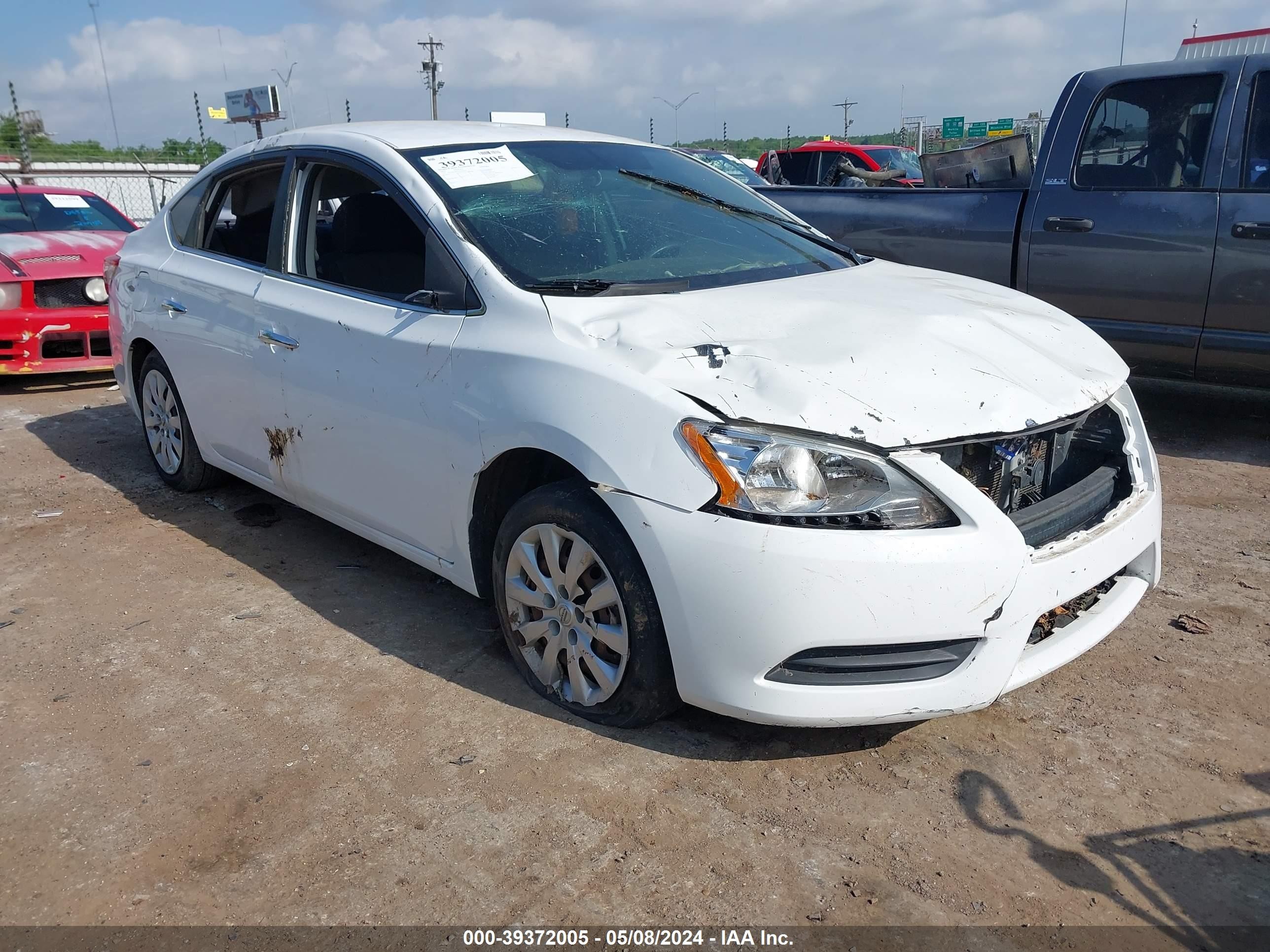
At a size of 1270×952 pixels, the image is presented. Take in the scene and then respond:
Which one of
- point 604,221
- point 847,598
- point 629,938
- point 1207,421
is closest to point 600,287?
point 604,221

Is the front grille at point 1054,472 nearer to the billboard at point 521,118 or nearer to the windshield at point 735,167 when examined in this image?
the billboard at point 521,118

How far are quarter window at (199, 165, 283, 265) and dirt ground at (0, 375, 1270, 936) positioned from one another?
4.68 ft

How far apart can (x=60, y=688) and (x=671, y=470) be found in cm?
222

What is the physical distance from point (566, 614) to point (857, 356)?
1080mm

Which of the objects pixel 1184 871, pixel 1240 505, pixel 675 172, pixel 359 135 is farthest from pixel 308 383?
pixel 1240 505

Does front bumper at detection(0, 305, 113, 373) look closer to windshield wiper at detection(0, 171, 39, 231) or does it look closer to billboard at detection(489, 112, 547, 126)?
windshield wiper at detection(0, 171, 39, 231)

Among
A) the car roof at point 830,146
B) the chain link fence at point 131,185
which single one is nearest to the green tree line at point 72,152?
the chain link fence at point 131,185

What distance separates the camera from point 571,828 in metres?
2.56

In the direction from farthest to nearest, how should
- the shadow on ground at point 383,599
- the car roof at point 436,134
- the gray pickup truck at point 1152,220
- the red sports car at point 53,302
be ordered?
1. the red sports car at point 53,302
2. the gray pickup truck at point 1152,220
3. the car roof at point 436,134
4. the shadow on ground at point 383,599

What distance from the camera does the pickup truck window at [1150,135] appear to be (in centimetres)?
538

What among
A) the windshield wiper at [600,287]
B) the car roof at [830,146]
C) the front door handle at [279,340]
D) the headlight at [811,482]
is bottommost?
the headlight at [811,482]

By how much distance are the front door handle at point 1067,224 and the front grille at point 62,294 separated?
6.50 meters

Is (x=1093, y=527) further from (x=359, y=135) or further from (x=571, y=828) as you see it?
(x=359, y=135)

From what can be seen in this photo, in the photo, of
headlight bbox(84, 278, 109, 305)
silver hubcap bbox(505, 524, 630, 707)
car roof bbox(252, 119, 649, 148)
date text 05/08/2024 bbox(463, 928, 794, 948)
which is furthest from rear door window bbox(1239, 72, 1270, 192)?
headlight bbox(84, 278, 109, 305)
